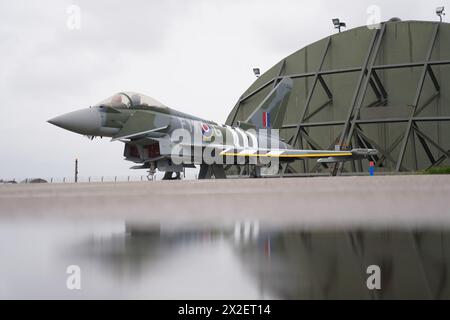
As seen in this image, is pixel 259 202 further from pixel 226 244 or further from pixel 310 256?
pixel 310 256

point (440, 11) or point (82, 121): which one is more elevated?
point (440, 11)

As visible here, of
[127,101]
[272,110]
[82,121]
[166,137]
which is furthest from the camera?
[272,110]

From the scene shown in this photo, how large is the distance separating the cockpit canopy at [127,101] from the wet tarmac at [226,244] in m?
9.33

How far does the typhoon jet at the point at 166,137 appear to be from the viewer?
14.4m

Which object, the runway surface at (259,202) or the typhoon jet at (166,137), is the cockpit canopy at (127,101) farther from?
the runway surface at (259,202)

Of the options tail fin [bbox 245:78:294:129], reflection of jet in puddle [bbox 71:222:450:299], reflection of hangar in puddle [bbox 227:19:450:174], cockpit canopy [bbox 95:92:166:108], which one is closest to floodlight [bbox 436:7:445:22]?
reflection of hangar in puddle [bbox 227:19:450:174]

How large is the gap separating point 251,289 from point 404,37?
116 ft

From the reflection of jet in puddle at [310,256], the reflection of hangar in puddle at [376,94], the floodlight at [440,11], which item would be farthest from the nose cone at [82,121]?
the floodlight at [440,11]

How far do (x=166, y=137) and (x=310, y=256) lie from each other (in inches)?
531

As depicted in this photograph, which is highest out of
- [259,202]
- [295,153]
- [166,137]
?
[166,137]

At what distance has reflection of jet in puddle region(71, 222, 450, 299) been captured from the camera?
166 centimetres

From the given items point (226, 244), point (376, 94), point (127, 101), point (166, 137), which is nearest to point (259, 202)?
point (226, 244)

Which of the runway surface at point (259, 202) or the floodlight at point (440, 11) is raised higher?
the floodlight at point (440, 11)

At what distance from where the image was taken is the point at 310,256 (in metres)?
2.25
